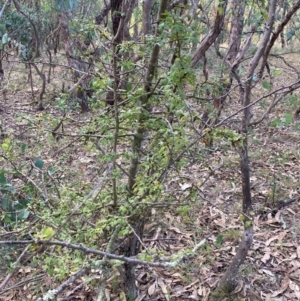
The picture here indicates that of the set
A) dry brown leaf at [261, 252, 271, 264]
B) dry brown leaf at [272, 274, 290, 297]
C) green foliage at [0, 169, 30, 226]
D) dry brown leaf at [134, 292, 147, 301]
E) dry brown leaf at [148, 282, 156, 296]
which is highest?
green foliage at [0, 169, 30, 226]

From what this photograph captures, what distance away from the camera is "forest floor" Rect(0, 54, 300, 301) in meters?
1.98

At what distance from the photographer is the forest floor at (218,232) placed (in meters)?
1.98

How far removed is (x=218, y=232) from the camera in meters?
2.48

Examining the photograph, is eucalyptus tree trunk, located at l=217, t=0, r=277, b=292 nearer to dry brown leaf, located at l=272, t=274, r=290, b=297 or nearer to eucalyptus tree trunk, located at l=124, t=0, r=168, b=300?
dry brown leaf, located at l=272, t=274, r=290, b=297

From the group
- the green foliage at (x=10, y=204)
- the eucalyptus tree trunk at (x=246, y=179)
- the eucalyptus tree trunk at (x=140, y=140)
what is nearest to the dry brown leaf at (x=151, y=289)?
the eucalyptus tree trunk at (x=140, y=140)

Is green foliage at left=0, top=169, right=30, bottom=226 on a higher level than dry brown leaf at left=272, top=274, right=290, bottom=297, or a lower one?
higher

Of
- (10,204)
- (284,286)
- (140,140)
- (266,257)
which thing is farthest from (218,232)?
(10,204)

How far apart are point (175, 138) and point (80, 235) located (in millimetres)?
561

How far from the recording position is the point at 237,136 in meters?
1.27

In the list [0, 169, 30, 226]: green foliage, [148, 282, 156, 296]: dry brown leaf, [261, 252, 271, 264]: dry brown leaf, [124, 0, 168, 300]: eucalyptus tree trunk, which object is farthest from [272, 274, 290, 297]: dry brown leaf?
[0, 169, 30, 226]: green foliage

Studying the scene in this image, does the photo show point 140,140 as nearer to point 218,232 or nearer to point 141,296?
point 141,296

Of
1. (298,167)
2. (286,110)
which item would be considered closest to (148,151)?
(298,167)

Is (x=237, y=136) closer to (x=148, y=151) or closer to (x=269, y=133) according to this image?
(x=148, y=151)

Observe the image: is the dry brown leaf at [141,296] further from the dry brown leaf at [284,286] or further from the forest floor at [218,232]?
the dry brown leaf at [284,286]
